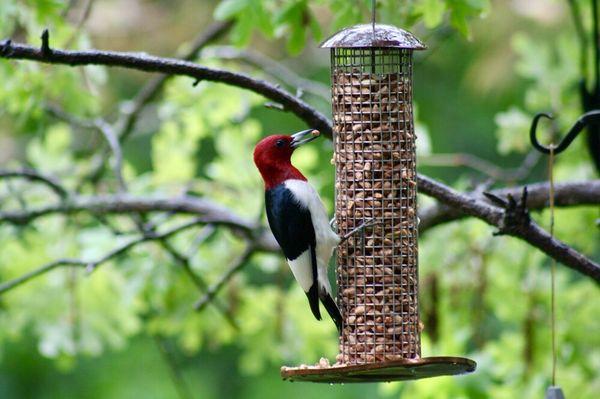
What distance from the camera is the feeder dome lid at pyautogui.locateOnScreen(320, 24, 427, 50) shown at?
398 centimetres

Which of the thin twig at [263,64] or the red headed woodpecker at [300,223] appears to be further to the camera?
the thin twig at [263,64]

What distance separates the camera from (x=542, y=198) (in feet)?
16.9

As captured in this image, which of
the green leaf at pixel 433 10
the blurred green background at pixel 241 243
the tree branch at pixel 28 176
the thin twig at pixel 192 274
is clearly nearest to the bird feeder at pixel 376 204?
the green leaf at pixel 433 10

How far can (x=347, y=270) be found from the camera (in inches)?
176

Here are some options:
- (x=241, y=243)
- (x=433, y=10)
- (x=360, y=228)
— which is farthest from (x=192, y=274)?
(x=433, y=10)

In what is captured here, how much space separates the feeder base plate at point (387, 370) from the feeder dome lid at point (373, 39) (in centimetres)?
105

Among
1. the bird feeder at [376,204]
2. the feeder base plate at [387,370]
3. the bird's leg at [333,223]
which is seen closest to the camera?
the feeder base plate at [387,370]

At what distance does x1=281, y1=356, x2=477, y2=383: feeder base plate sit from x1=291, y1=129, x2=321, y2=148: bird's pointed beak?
0.92m

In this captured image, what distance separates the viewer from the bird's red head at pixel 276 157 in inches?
Answer: 183

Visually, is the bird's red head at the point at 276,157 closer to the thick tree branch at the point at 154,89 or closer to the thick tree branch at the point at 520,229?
the thick tree branch at the point at 520,229

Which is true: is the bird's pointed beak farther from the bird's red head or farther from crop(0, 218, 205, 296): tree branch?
crop(0, 218, 205, 296): tree branch

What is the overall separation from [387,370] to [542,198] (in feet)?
5.40

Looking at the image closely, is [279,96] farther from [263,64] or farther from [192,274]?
[263,64]

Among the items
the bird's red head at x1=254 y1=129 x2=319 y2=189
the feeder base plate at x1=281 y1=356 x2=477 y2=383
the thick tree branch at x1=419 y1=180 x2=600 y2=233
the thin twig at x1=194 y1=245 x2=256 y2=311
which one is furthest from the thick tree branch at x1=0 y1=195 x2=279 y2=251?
the feeder base plate at x1=281 y1=356 x2=477 y2=383
